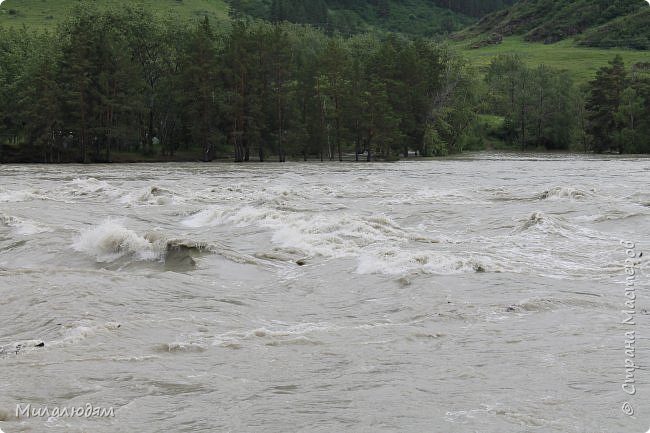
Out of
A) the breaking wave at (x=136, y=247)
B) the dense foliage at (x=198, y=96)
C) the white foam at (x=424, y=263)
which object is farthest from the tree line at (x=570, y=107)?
the breaking wave at (x=136, y=247)

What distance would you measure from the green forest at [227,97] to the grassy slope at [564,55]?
38404 mm

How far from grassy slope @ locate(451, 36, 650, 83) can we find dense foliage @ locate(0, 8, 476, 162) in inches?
2067

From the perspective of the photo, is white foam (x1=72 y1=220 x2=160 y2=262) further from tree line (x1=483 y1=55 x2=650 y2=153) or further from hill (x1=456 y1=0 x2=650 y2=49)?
hill (x1=456 y1=0 x2=650 y2=49)

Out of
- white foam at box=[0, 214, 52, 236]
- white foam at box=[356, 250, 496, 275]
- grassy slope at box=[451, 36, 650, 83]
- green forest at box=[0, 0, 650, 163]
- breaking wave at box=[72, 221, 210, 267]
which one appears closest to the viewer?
white foam at box=[356, 250, 496, 275]

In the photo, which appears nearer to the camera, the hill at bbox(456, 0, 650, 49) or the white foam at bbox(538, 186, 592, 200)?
the white foam at bbox(538, 186, 592, 200)

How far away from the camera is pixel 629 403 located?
6414 mm

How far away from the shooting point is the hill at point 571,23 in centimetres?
13975

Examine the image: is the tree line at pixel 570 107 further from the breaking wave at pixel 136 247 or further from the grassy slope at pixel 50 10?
the breaking wave at pixel 136 247

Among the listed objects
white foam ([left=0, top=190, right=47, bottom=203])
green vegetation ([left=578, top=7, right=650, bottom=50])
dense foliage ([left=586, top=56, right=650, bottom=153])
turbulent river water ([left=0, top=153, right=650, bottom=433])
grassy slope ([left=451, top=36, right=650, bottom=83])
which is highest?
green vegetation ([left=578, top=7, right=650, bottom=50])

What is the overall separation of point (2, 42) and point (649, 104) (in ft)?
230

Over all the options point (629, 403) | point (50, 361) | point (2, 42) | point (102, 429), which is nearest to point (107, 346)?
point (50, 361)

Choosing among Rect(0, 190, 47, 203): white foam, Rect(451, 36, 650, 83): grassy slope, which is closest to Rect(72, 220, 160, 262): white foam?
Rect(0, 190, 47, 203): white foam

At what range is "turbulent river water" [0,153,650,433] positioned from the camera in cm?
635

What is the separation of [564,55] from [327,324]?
13436 cm
